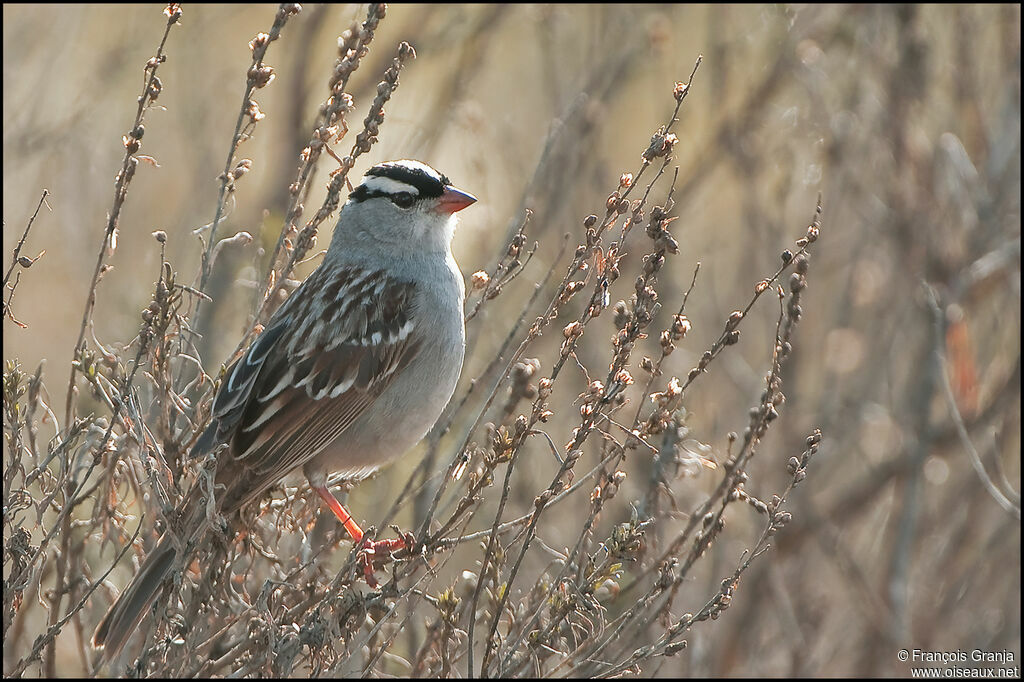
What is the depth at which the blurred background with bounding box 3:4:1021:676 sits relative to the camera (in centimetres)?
531

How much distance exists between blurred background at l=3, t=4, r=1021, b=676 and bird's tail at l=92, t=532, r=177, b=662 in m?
1.85

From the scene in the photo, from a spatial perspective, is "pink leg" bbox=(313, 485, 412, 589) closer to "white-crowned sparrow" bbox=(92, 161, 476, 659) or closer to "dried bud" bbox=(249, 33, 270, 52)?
"white-crowned sparrow" bbox=(92, 161, 476, 659)

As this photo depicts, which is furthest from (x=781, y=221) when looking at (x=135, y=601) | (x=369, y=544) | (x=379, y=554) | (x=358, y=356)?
(x=135, y=601)

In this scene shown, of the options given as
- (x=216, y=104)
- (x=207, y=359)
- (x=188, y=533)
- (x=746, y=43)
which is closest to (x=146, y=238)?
(x=216, y=104)

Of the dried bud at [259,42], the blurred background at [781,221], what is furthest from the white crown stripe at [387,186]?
the dried bud at [259,42]

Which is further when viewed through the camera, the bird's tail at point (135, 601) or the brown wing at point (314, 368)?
the brown wing at point (314, 368)

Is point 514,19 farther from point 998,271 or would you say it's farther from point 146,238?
point 998,271

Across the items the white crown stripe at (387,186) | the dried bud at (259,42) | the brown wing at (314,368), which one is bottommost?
the brown wing at (314,368)

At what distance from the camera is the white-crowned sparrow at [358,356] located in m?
3.64

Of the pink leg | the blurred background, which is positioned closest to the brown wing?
the pink leg

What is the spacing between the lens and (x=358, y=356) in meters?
4.00

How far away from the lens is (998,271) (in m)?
5.49

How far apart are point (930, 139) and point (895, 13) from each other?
0.63m

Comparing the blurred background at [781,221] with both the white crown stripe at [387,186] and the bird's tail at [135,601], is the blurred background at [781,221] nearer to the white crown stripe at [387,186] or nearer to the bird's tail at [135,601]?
the white crown stripe at [387,186]
